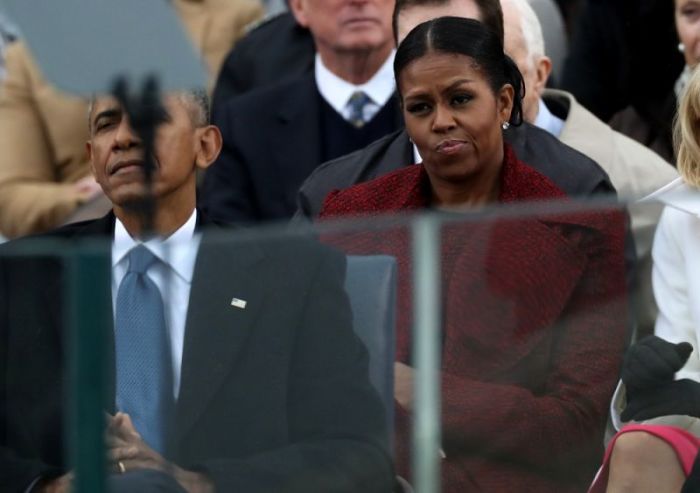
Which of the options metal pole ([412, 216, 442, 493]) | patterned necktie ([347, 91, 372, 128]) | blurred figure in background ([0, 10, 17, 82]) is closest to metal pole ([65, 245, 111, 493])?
metal pole ([412, 216, 442, 493])

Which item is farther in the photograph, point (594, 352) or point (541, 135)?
point (541, 135)

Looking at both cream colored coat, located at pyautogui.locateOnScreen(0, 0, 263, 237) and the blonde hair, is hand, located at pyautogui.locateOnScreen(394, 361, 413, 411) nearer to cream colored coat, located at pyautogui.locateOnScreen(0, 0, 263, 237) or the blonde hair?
the blonde hair

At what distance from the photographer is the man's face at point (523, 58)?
4.93 metres

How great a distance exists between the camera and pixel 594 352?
331 cm

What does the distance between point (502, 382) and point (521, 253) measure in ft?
0.83

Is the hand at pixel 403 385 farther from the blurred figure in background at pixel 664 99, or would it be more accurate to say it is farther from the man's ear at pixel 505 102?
the blurred figure in background at pixel 664 99

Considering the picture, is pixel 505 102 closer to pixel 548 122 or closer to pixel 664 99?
pixel 548 122

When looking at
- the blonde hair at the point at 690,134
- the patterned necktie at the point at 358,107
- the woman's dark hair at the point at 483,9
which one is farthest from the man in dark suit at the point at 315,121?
the blonde hair at the point at 690,134

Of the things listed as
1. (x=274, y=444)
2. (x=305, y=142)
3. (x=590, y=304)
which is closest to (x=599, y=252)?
(x=590, y=304)

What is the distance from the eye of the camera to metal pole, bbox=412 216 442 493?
306cm

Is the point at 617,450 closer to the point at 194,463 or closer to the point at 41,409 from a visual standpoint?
the point at 194,463

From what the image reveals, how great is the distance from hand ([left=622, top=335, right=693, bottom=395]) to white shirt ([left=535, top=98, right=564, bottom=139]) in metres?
1.77

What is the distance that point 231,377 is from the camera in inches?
127

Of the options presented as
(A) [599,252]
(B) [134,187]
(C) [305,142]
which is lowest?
(C) [305,142]
